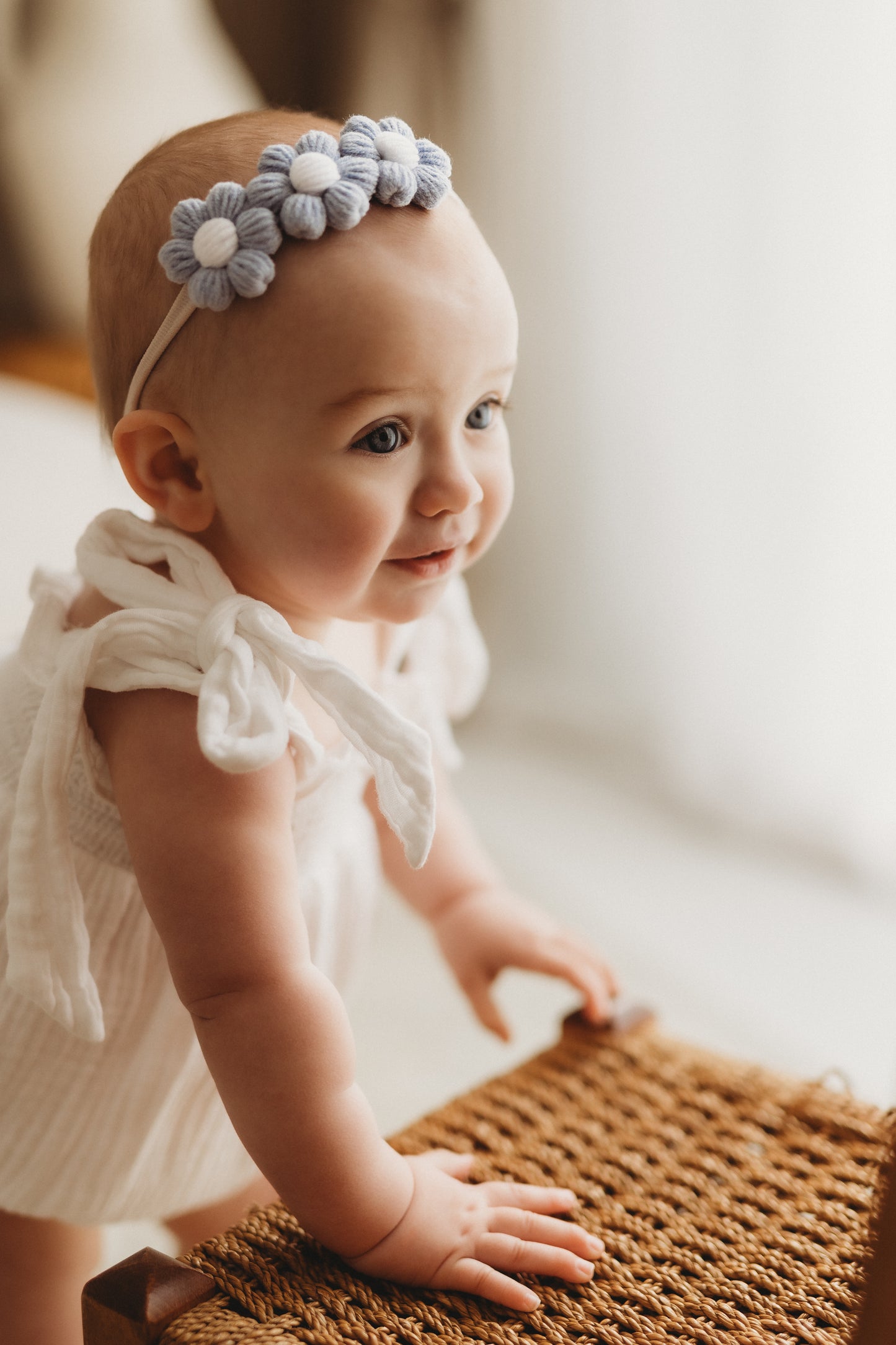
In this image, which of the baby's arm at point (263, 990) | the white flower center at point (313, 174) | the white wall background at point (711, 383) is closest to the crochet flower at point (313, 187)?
the white flower center at point (313, 174)

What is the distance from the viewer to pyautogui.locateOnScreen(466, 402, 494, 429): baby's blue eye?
67 centimetres

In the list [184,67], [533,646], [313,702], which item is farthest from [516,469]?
[313,702]

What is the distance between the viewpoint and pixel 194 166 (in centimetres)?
62

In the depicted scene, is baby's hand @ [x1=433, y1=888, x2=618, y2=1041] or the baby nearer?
the baby

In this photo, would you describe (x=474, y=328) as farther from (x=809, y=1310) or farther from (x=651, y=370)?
(x=651, y=370)

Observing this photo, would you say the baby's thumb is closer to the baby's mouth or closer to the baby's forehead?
the baby's mouth

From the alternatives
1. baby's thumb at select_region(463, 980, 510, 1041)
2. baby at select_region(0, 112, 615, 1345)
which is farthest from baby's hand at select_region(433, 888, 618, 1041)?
baby at select_region(0, 112, 615, 1345)

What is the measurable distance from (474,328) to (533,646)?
1669 millimetres

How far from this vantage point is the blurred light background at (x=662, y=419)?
155 centimetres

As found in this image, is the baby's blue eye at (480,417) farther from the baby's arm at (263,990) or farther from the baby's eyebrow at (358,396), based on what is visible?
the baby's arm at (263,990)

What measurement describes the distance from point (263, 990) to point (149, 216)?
14.9 inches

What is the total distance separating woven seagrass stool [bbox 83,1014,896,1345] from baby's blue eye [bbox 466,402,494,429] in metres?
0.40

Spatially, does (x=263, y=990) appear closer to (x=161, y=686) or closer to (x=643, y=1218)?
(x=161, y=686)

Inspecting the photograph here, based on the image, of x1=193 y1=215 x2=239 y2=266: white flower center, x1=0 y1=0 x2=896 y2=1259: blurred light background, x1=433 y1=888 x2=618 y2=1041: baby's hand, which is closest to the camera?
x1=193 y1=215 x2=239 y2=266: white flower center
